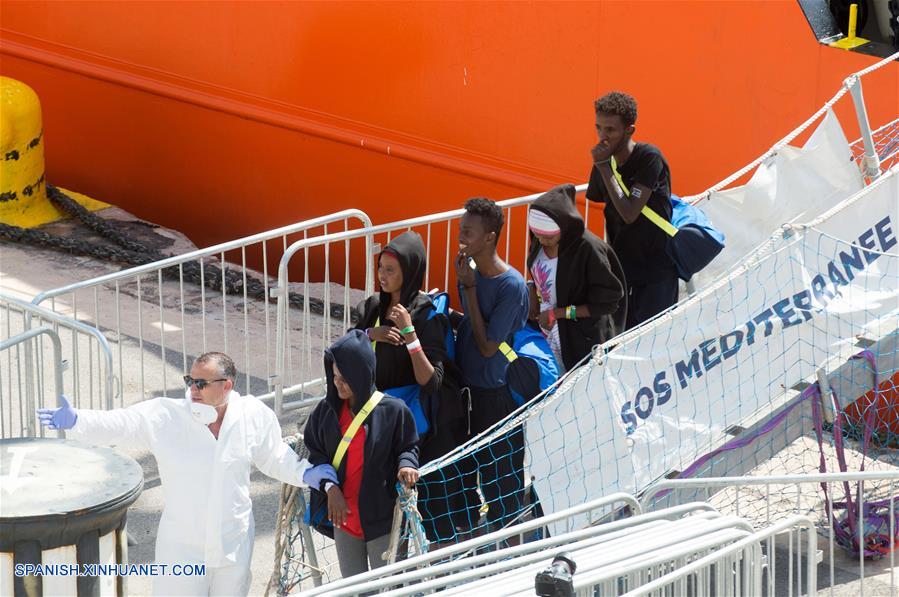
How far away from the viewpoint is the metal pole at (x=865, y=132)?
7066 mm

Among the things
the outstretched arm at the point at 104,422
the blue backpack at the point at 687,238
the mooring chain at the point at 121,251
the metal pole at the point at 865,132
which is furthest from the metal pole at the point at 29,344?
the metal pole at the point at 865,132

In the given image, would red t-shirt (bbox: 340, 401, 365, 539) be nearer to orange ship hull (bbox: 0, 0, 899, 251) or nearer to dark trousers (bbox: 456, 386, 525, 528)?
dark trousers (bbox: 456, 386, 525, 528)

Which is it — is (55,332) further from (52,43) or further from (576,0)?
(52,43)

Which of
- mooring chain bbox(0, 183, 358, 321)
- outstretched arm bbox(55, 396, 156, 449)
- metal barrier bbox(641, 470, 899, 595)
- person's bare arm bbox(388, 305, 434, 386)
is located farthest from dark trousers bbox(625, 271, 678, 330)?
mooring chain bbox(0, 183, 358, 321)

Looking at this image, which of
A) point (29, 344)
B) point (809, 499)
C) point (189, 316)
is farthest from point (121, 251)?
point (809, 499)

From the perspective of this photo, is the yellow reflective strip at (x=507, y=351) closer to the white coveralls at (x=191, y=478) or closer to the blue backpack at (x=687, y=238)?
the blue backpack at (x=687, y=238)

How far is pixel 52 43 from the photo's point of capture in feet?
42.1

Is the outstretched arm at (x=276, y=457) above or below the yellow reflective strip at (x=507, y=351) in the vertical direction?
below

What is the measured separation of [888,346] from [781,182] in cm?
121

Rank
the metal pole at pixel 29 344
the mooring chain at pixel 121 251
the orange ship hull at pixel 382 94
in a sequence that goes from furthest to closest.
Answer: the mooring chain at pixel 121 251 < the orange ship hull at pixel 382 94 < the metal pole at pixel 29 344

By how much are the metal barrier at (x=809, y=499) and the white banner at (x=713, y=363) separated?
0.91ft

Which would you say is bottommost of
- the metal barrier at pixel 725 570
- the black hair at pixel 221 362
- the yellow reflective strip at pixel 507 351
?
the metal barrier at pixel 725 570

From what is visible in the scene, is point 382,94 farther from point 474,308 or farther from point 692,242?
point 474,308

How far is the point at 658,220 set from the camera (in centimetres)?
636
